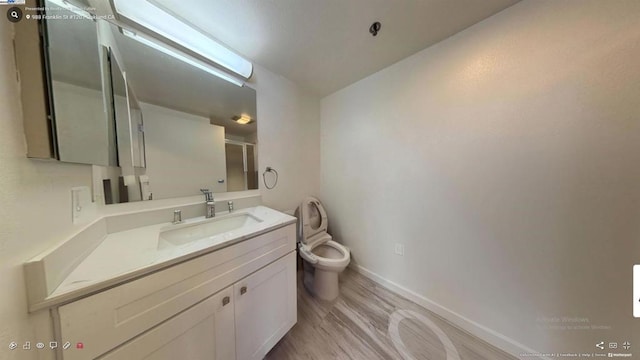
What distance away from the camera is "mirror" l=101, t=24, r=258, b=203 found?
1.01 meters

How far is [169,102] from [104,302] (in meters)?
1.13

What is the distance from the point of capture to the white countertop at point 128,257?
508 mm

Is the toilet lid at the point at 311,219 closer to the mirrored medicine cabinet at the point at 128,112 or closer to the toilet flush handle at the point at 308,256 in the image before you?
the toilet flush handle at the point at 308,256

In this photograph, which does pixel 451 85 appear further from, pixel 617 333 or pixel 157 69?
pixel 157 69

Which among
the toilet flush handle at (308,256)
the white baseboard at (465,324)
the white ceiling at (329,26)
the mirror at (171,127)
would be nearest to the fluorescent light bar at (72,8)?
the mirror at (171,127)

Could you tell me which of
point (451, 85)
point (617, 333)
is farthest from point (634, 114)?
point (617, 333)

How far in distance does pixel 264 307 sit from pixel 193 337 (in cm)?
36

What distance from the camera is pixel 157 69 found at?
1.11 meters

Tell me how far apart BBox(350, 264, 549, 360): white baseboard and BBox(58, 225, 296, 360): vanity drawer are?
139 cm

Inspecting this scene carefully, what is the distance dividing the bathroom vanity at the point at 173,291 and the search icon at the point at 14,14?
2.11ft

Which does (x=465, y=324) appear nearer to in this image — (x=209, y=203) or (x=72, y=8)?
(x=209, y=203)

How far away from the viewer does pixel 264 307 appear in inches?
40.3

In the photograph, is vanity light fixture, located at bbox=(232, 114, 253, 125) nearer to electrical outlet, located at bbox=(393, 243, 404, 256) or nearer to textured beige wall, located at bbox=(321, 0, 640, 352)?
textured beige wall, located at bbox=(321, 0, 640, 352)

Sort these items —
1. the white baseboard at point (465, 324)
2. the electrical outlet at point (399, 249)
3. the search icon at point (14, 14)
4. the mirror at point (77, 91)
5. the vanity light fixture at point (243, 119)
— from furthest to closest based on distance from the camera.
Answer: the electrical outlet at point (399, 249) < the vanity light fixture at point (243, 119) < the white baseboard at point (465, 324) < the mirror at point (77, 91) < the search icon at point (14, 14)
